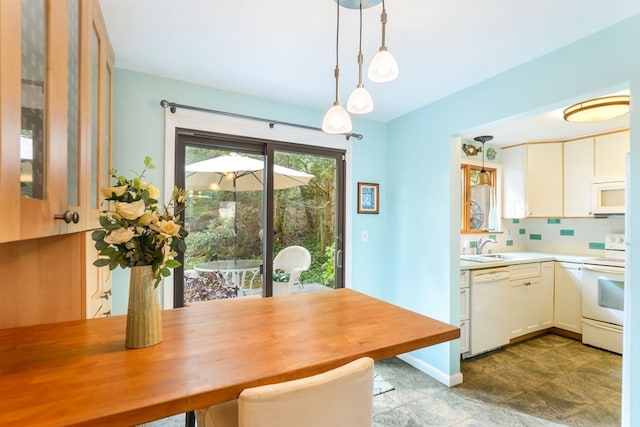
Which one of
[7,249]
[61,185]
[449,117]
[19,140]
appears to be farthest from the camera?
[449,117]

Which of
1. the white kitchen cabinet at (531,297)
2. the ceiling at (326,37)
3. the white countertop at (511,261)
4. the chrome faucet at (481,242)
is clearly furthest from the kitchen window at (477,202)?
the ceiling at (326,37)

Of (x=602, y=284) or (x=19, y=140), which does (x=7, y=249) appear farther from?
(x=602, y=284)

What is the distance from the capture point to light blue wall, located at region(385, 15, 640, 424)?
5.18 feet

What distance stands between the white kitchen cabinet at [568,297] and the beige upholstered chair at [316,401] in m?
3.79

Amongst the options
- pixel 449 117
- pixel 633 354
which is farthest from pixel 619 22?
pixel 633 354

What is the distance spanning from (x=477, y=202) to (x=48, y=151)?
4163 mm

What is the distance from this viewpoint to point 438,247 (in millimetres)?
2633

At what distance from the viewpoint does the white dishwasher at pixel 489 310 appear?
9.48 feet

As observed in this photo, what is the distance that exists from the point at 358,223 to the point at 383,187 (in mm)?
530

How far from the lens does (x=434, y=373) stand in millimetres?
2596

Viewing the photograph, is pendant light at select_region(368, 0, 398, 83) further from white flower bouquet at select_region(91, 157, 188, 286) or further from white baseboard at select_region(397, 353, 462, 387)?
white baseboard at select_region(397, 353, 462, 387)

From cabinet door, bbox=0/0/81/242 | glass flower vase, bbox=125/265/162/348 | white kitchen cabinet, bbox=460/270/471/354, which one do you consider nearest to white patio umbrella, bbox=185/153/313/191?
cabinet door, bbox=0/0/81/242

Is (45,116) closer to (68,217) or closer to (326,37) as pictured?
(68,217)

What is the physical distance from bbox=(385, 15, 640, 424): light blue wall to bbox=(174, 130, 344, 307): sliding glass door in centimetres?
65
